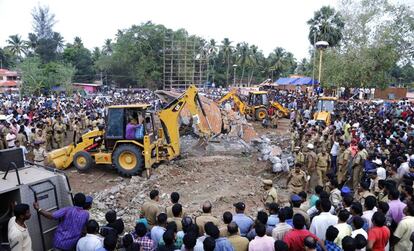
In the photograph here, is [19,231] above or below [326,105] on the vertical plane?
below

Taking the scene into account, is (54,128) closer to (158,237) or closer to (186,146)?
(186,146)

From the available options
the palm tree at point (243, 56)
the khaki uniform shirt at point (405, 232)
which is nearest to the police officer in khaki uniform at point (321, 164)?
the khaki uniform shirt at point (405, 232)

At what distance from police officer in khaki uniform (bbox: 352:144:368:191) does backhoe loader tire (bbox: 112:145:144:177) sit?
5.90 m

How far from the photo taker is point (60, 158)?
11078 millimetres

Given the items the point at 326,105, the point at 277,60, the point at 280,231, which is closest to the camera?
the point at 280,231

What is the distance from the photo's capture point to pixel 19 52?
66.6 metres

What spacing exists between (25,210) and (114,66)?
169 feet

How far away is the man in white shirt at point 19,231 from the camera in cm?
389

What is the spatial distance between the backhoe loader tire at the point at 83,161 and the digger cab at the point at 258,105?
1338cm

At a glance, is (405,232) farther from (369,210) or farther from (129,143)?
(129,143)

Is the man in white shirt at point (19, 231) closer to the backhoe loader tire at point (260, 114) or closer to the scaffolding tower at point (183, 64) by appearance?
the scaffolding tower at point (183, 64)

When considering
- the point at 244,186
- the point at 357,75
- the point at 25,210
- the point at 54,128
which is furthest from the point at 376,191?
the point at 357,75

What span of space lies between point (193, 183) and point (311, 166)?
3.36m

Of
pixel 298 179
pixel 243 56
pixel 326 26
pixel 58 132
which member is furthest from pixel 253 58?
pixel 298 179
